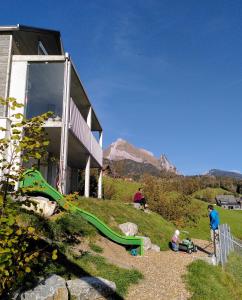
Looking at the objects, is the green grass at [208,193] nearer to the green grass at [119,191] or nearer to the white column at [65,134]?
the green grass at [119,191]

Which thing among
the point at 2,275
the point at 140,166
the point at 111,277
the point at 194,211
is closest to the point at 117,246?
the point at 111,277

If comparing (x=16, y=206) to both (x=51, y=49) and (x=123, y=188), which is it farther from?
(x=123, y=188)

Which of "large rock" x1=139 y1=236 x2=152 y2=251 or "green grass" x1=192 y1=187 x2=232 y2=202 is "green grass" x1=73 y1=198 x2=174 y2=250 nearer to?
"large rock" x1=139 y1=236 x2=152 y2=251

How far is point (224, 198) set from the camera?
90312 mm

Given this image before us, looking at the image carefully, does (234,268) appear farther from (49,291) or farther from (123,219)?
(49,291)

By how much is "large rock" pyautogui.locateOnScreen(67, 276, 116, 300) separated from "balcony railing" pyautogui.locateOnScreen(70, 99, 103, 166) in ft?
30.7

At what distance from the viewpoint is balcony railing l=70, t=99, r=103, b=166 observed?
54.9 ft

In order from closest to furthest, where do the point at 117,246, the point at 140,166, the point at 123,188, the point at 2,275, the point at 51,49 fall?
the point at 2,275, the point at 117,246, the point at 51,49, the point at 123,188, the point at 140,166

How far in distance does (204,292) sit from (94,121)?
717 inches

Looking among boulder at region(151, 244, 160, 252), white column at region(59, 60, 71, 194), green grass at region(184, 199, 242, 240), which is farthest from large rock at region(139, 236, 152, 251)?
green grass at region(184, 199, 242, 240)

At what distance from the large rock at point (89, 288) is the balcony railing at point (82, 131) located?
936cm

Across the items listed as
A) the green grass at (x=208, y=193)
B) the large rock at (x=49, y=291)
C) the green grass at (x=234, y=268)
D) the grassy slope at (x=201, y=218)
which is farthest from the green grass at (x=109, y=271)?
the green grass at (x=208, y=193)

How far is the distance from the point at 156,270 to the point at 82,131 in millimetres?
9734

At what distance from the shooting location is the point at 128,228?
49.1 ft
